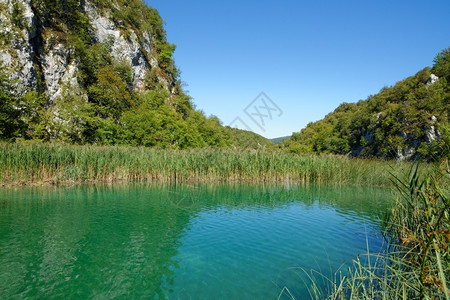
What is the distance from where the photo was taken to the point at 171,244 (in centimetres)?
617

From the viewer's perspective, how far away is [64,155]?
46.5 ft

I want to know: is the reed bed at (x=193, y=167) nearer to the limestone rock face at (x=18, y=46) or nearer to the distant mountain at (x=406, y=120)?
the limestone rock face at (x=18, y=46)

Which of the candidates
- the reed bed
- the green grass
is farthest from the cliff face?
the green grass

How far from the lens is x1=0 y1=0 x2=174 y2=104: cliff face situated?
20.2 metres

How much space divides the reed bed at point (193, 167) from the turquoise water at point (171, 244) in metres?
3.17

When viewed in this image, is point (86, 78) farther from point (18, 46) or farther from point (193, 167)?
point (193, 167)

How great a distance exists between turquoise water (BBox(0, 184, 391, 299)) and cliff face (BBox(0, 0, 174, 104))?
48.4ft

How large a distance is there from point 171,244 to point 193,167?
35.5 ft

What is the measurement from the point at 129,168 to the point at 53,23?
20.4 meters

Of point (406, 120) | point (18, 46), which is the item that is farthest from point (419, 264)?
point (406, 120)

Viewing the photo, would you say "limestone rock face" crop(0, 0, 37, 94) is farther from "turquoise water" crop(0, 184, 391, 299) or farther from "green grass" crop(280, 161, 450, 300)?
"green grass" crop(280, 161, 450, 300)

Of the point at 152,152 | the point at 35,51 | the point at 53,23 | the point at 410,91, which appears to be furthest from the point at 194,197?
the point at 410,91

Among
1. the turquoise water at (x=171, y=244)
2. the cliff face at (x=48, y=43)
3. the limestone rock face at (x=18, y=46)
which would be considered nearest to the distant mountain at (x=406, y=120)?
the turquoise water at (x=171, y=244)

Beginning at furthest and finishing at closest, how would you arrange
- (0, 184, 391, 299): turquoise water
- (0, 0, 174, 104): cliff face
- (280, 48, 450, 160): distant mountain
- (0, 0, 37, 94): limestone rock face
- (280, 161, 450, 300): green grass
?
(280, 48, 450, 160): distant mountain
(0, 0, 174, 104): cliff face
(0, 0, 37, 94): limestone rock face
(0, 184, 391, 299): turquoise water
(280, 161, 450, 300): green grass
